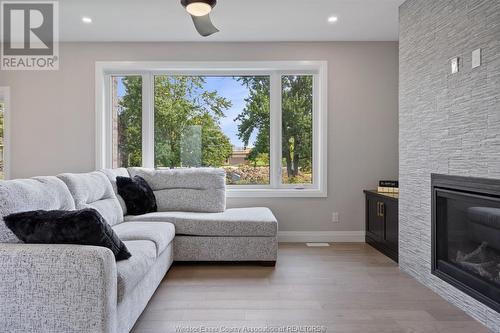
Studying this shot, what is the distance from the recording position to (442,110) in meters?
2.79

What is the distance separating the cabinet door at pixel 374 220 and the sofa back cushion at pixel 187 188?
71.8 inches

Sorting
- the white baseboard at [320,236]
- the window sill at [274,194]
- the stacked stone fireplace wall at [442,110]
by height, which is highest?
the stacked stone fireplace wall at [442,110]

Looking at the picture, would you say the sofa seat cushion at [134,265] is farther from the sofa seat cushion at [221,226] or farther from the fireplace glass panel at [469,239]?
the fireplace glass panel at [469,239]

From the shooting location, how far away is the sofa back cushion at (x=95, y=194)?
2.85 metres

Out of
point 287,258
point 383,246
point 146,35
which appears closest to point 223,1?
point 146,35

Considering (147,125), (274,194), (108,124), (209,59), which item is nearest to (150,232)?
(274,194)

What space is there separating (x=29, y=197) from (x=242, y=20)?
2788 millimetres

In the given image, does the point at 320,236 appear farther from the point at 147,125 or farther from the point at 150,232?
the point at 147,125

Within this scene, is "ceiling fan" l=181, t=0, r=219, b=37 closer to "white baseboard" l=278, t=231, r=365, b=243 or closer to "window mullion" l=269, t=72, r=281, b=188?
"window mullion" l=269, t=72, r=281, b=188

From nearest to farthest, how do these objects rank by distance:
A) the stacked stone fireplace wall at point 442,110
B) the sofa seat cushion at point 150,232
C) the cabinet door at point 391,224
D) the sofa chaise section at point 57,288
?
the sofa chaise section at point 57,288 < the stacked stone fireplace wall at point 442,110 < the sofa seat cushion at point 150,232 < the cabinet door at point 391,224

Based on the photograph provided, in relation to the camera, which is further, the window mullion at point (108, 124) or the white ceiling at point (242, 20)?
the window mullion at point (108, 124)

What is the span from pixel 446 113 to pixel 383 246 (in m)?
1.85

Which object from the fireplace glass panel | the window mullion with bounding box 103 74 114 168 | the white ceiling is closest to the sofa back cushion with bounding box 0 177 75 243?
the white ceiling

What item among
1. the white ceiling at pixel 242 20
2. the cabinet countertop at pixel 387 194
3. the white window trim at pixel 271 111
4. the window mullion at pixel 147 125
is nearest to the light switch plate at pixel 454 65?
the white ceiling at pixel 242 20
